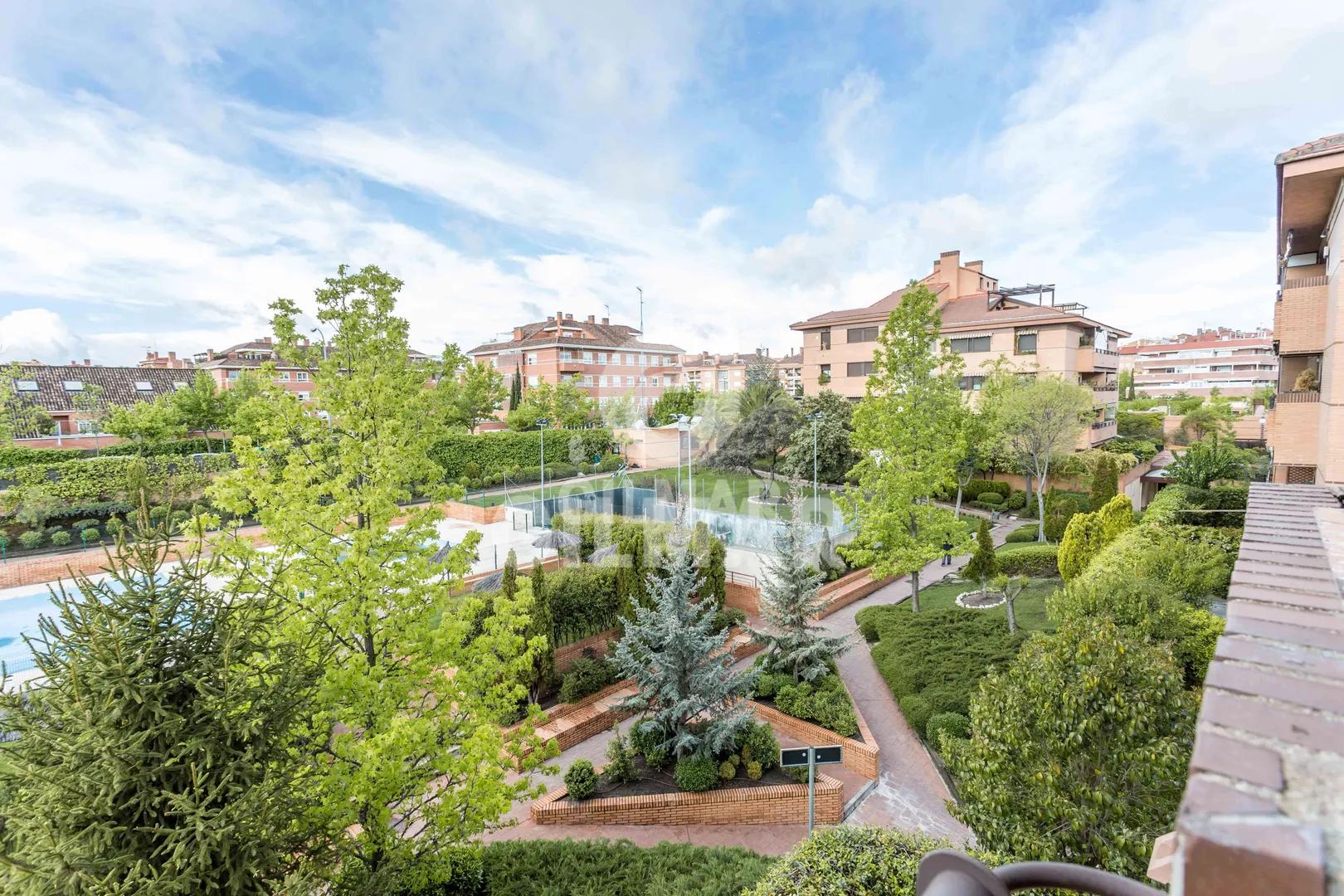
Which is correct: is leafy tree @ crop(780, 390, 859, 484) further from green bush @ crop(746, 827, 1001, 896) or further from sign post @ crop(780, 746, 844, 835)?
green bush @ crop(746, 827, 1001, 896)

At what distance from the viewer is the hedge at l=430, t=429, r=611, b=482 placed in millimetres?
33906

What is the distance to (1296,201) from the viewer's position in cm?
1084

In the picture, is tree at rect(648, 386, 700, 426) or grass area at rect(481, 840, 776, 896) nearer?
grass area at rect(481, 840, 776, 896)

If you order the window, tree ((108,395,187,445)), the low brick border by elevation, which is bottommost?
the low brick border

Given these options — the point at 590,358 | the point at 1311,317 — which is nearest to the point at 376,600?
the point at 1311,317

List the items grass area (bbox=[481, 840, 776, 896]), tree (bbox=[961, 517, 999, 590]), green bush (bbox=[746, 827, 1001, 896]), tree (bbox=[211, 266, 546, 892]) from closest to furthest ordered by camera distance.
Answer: green bush (bbox=[746, 827, 1001, 896])
tree (bbox=[211, 266, 546, 892])
grass area (bbox=[481, 840, 776, 896])
tree (bbox=[961, 517, 999, 590])

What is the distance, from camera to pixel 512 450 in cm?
3638

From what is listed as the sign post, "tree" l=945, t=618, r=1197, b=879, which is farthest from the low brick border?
"tree" l=945, t=618, r=1197, b=879

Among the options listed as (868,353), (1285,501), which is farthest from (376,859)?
(868,353)

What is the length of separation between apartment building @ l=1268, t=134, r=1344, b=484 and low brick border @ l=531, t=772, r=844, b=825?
32.9ft

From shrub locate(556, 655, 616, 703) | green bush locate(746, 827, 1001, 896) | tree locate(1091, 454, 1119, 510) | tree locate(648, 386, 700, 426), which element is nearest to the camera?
green bush locate(746, 827, 1001, 896)

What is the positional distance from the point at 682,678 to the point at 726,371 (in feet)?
170

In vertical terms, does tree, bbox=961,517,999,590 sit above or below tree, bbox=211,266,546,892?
below

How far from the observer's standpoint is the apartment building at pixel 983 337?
30172 mm
